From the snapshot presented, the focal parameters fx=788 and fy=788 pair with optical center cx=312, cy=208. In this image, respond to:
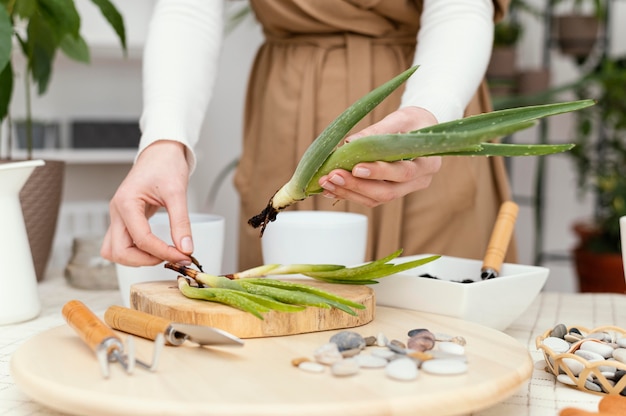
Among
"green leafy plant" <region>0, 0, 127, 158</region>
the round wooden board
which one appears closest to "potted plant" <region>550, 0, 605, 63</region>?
"green leafy plant" <region>0, 0, 127, 158</region>

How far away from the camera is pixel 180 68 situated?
115cm

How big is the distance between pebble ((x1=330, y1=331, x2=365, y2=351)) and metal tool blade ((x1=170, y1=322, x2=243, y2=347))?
0.09m

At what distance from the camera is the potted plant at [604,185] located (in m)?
2.87

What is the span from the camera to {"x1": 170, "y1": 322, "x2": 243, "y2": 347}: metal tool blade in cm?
69

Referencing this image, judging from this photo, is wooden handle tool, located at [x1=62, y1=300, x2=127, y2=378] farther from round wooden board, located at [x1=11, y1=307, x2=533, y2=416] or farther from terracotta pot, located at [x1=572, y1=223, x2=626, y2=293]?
terracotta pot, located at [x1=572, y1=223, x2=626, y2=293]

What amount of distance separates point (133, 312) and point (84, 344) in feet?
0.19

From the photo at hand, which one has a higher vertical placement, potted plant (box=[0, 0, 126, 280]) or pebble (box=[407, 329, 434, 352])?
potted plant (box=[0, 0, 126, 280])

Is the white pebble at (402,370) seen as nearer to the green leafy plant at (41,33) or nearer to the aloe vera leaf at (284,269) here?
the aloe vera leaf at (284,269)

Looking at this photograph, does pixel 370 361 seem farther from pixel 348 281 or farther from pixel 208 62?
pixel 208 62

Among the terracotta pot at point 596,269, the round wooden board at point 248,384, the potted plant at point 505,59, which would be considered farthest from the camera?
the potted plant at point 505,59

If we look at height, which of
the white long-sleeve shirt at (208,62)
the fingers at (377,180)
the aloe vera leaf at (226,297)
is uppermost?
the white long-sleeve shirt at (208,62)

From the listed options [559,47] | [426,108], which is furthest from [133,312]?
[559,47]

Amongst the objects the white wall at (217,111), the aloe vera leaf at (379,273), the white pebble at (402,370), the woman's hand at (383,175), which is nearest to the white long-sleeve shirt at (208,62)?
the woman's hand at (383,175)

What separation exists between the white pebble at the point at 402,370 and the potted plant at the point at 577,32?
268 cm
